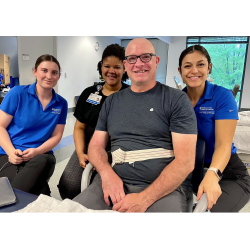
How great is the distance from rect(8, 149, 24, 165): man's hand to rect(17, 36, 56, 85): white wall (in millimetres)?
4196

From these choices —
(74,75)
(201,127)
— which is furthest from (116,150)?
(74,75)

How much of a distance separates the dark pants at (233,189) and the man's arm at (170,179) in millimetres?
315

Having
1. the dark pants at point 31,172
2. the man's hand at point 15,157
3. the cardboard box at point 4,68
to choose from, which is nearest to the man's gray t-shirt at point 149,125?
the dark pants at point 31,172

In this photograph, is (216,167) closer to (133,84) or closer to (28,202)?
(133,84)

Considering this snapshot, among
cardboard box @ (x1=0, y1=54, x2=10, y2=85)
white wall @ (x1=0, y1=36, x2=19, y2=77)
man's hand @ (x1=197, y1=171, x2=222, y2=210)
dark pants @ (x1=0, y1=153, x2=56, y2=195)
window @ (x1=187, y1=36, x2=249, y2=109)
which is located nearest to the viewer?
man's hand @ (x1=197, y1=171, x2=222, y2=210)

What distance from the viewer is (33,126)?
179 cm

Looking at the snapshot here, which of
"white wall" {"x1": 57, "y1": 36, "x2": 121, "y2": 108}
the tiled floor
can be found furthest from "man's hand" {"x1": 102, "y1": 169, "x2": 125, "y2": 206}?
"white wall" {"x1": 57, "y1": 36, "x2": 121, "y2": 108}

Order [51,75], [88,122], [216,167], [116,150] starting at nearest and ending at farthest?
[216,167] < [116,150] < [51,75] < [88,122]

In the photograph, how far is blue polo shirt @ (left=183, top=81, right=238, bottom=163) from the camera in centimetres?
139

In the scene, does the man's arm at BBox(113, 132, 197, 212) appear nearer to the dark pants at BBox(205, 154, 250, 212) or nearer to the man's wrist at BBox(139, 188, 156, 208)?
the man's wrist at BBox(139, 188, 156, 208)

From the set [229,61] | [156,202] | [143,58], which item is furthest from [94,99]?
[229,61]

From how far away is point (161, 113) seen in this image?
1.32 meters

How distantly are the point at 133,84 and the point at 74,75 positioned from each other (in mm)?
5857

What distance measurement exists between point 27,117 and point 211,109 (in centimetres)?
137
